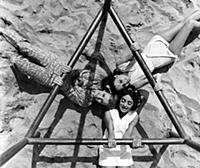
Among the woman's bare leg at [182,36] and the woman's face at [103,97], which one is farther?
the woman's bare leg at [182,36]

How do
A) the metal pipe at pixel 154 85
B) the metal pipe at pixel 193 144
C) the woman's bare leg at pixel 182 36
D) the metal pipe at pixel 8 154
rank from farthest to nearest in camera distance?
the woman's bare leg at pixel 182 36
the metal pipe at pixel 154 85
the metal pipe at pixel 193 144
the metal pipe at pixel 8 154

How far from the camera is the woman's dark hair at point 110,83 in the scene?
1553mm

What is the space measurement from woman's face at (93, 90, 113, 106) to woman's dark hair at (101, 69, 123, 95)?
0.08 ft

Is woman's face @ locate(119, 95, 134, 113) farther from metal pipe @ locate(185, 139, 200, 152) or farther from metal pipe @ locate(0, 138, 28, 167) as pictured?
metal pipe @ locate(0, 138, 28, 167)

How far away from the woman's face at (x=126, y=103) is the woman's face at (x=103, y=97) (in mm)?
44

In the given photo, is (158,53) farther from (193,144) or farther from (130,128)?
(193,144)

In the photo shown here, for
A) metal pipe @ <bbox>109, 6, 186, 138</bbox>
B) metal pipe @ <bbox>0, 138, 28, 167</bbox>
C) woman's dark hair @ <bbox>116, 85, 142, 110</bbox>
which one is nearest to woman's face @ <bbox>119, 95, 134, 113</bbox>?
woman's dark hair @ <bbox>116, 85, 142, 110</bbox>

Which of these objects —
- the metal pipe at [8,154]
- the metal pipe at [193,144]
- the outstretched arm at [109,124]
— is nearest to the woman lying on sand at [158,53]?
the outstretched arm at [109,124]

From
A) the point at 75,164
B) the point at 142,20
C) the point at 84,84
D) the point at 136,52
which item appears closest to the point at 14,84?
the point at 84,84

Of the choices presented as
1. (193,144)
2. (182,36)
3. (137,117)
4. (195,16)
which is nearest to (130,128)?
(137,117)

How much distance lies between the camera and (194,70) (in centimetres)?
174

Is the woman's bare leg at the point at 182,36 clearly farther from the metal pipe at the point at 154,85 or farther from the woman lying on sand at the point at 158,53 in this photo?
the metal pipe at the point at 154,85

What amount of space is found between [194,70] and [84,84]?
516mm

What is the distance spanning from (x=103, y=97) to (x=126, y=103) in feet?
0.31
